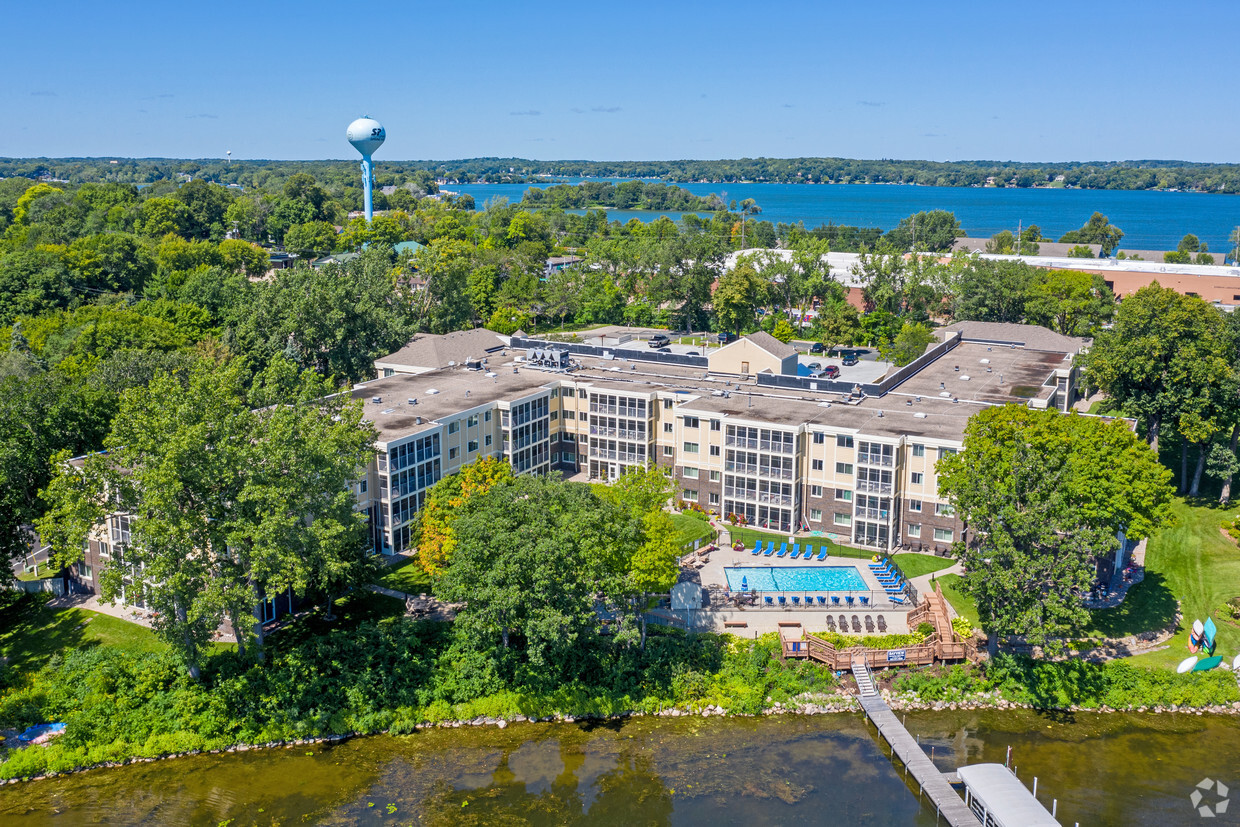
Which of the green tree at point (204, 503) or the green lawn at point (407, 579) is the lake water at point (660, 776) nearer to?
the green tree at point (204, 503)

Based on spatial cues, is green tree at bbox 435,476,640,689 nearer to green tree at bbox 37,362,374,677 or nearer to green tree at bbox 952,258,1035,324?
green tree at bbox 37,362,374,677

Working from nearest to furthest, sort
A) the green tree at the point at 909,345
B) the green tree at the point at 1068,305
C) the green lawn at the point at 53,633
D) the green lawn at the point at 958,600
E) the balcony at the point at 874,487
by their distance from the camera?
the green lawn at the point at 53,633 < the green lawn at the point at 958,600 < the balcony at the point at 874,487 < the green tree at the point at 909,345 < the green tree at the point at 1068,305

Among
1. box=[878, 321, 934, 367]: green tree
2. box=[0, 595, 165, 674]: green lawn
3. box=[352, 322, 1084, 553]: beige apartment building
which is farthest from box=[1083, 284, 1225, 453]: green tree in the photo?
box=[0, 595, 165, 674]: green lawn

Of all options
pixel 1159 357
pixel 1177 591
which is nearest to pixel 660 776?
pixel 1177 591

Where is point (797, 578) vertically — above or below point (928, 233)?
below

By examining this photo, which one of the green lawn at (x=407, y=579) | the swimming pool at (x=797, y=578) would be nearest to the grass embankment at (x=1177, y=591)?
the swimming pool at (x=797, y=578)

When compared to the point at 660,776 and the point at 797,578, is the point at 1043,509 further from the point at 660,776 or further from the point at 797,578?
the point at 660,776

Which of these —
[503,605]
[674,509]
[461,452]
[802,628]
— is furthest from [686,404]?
[503,605]
